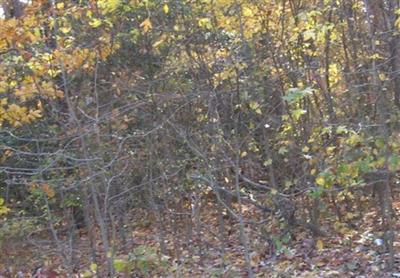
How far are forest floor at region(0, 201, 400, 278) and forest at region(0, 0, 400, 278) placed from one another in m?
0.03

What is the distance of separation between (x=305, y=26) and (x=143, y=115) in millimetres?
2228

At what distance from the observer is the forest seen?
6.85 meters

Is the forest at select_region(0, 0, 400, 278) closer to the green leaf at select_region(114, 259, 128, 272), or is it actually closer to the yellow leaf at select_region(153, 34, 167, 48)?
the yellow leaf at select_region(153, 34, 167, 48)

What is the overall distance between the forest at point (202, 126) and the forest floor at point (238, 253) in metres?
0.03

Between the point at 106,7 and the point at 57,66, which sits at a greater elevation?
the point at 106,7

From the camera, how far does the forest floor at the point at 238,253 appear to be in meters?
6.94

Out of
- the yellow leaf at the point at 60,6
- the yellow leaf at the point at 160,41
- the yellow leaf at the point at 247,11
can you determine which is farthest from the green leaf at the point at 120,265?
the yellow leaf at the point at 247,11

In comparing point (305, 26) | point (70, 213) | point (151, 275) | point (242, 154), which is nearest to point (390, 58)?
point (305, 26)

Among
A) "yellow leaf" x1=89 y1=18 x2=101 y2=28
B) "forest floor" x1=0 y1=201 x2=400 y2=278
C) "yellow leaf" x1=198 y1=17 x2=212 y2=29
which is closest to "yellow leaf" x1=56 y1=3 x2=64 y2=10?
"yellow leaf" x1=89 y1=18 x2=101 y2=28

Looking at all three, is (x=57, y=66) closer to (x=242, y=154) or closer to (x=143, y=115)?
(x=143, y=115)

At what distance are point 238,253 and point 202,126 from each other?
2.05 metres

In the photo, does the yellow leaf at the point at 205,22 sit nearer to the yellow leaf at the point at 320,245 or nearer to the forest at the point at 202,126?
the forest at the point at 202,126

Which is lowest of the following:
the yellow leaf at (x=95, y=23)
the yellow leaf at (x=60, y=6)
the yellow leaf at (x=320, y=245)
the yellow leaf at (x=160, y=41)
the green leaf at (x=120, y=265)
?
the yellow leaf at (x=320, y=245)

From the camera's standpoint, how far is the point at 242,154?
24.7 ft
